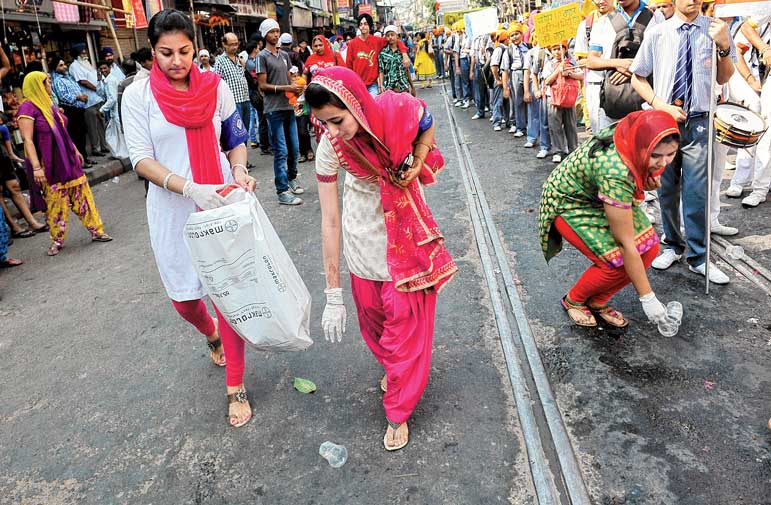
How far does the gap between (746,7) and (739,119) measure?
25.7 inches

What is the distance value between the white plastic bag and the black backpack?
11.0 feet

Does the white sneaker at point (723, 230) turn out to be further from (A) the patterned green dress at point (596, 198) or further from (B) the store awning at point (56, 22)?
(B) the store awning at point (56, 22)

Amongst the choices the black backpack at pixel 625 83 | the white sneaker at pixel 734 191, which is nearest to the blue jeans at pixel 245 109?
the black backpack at pixel 625 83

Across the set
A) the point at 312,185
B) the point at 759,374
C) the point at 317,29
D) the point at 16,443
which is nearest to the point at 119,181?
the point at 312,185

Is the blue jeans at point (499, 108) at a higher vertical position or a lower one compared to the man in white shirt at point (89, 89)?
lower

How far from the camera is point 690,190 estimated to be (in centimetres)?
394

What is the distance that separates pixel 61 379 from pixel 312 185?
4772mm

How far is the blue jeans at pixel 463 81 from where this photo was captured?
1420 cm

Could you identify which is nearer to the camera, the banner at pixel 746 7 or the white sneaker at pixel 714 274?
the banner at pixel 746 7

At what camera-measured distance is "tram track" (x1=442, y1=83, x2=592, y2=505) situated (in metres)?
2.28

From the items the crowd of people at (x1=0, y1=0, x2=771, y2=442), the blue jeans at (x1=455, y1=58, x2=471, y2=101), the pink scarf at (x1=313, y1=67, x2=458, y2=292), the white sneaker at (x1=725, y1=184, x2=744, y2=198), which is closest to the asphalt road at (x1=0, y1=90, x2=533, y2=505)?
the crowd of people at (x1=0, y1=0, x2=771, y2=442)

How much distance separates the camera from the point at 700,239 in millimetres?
3969

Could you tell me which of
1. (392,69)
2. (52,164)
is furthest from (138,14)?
(52,164)

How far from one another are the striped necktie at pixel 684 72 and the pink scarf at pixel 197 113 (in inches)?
118
